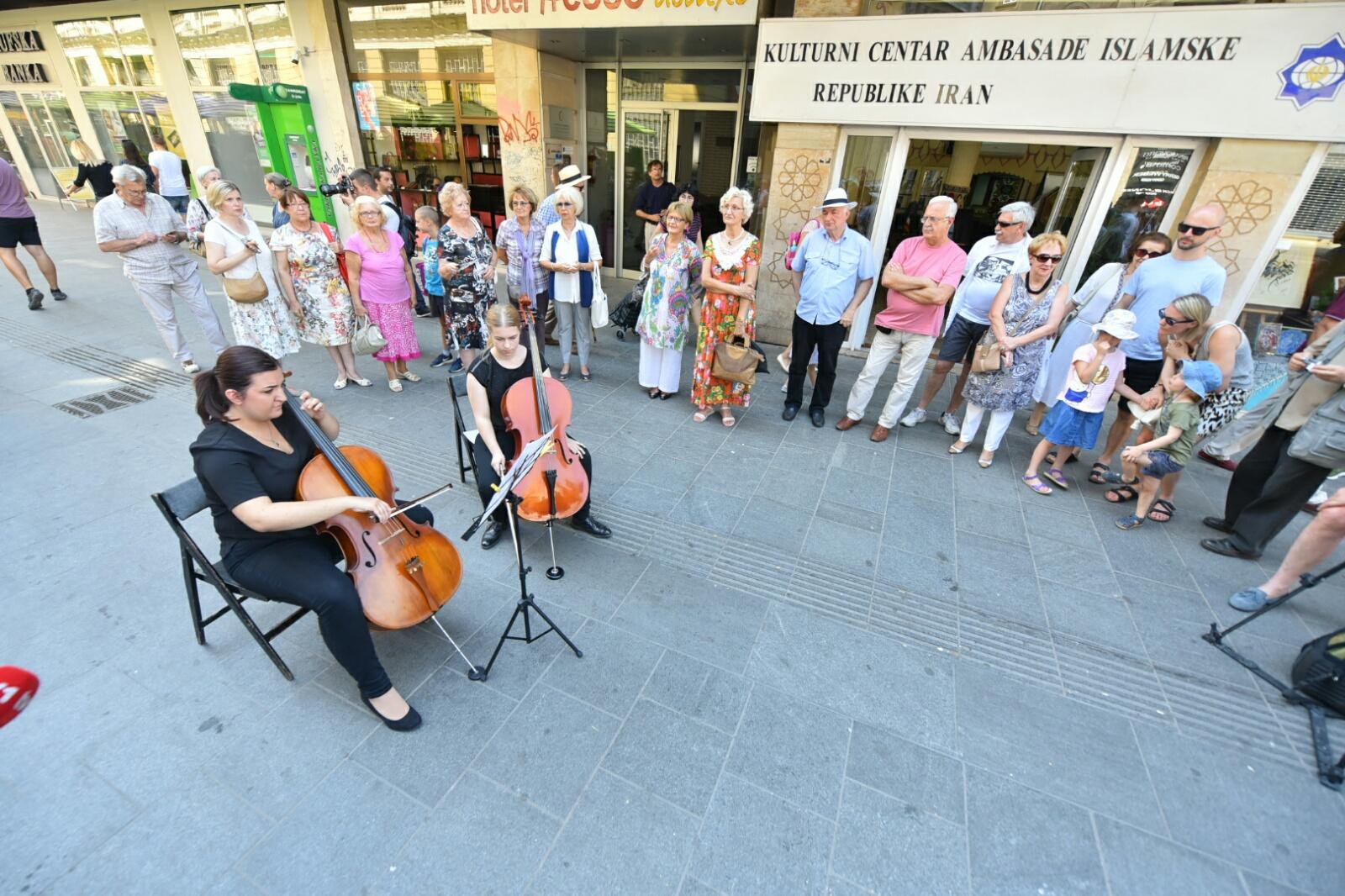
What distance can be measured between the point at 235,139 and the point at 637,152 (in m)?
9.30

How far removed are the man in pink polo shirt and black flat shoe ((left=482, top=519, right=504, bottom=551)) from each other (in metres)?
3.24

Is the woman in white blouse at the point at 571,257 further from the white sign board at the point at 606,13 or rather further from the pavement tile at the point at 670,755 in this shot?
the pavement tile at the point at 670,755

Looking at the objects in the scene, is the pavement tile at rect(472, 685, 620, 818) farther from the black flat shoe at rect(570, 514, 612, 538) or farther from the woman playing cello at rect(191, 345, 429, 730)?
the black flat shoe at rect(570, 514, 612, 538)

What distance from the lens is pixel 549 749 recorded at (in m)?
2.32

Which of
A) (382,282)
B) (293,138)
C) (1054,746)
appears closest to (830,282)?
(1054,746)

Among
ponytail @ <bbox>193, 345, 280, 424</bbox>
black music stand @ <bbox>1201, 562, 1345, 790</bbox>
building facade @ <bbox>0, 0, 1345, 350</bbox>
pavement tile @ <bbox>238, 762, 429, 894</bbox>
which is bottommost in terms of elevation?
pavement tile @ <bbox>238, 762, 429, 894</bbox>

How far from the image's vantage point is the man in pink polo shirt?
428 cm

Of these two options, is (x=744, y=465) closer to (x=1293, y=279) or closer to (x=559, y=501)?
(x=559, y=501)

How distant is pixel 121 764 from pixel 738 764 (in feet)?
8.19

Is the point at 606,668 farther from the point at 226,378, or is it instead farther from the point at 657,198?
the point at 657,198

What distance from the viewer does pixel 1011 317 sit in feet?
13.7

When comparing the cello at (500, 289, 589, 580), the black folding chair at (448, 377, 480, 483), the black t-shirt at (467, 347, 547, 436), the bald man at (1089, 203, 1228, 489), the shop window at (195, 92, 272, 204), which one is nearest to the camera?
the cello at (500, 289, 589, 580)

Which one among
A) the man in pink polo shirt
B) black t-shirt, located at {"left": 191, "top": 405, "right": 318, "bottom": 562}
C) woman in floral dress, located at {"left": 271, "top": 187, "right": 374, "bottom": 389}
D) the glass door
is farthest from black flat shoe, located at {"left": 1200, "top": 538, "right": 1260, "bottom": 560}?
the glass door

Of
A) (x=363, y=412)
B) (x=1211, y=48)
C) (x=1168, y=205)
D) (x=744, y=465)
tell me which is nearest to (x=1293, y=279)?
(x=1168, y=205)
